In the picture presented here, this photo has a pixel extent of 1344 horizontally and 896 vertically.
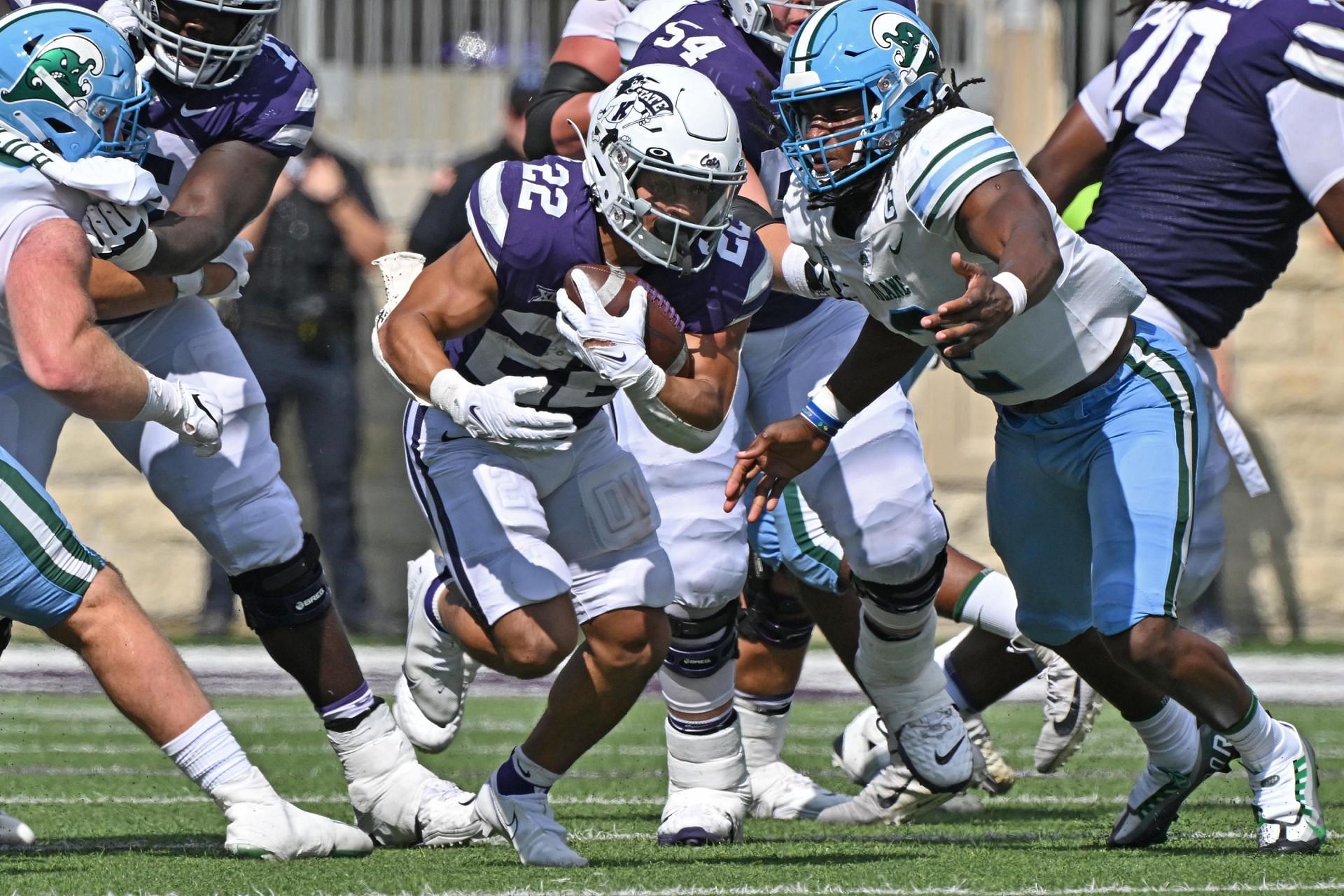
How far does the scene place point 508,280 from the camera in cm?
418

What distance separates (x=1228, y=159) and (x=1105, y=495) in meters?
1.15

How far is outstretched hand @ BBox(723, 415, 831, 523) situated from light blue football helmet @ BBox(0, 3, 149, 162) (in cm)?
144

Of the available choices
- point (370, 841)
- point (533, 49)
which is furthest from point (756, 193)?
point (533, 49)

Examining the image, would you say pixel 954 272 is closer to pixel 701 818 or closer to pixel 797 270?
pixel 797 270

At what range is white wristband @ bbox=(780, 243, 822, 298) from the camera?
4.63 metres

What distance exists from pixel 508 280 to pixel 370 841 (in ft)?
3.91

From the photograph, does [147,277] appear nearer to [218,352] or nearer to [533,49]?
[218,352]

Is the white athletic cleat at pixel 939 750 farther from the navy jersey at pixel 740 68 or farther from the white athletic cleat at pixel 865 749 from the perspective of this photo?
the navy jersey at pixel 740 68

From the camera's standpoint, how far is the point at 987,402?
9781mm

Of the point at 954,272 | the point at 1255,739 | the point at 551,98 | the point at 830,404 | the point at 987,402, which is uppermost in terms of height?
the point at 954,272

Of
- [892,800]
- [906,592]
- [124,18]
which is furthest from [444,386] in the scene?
[892,800]

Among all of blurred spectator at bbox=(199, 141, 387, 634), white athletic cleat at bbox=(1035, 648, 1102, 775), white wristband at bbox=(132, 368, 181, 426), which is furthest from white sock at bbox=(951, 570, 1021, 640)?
blurred spectator at bbox=(199, 141, 387, 634)

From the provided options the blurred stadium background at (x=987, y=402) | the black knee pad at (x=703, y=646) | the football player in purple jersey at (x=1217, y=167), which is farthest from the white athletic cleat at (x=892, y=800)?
the blurred stadium background at (x=987, y=402)

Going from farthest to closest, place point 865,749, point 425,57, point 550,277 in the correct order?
point 425,57 < point 865,749 < point 550,277
